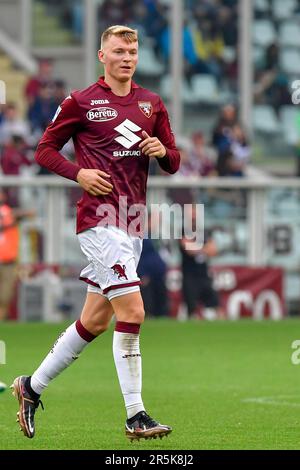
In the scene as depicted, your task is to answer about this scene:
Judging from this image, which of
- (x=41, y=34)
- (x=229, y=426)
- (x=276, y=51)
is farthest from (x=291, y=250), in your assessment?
(x=229, y=426)

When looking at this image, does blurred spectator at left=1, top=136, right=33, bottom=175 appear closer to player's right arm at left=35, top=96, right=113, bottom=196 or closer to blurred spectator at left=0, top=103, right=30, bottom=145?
blurred spectator at left=0, top=103, right=30, bottom=145

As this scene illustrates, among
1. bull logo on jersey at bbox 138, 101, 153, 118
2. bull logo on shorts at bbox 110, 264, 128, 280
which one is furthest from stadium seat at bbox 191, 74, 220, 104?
bull logo on shorts at bbox 110, 264, 128, 280

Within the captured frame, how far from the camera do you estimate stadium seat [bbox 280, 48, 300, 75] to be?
96.0ft

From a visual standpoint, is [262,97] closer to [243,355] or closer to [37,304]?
[37,304]

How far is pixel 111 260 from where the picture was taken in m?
8.77

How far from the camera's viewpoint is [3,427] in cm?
951

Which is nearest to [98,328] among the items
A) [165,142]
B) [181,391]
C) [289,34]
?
[165,142]

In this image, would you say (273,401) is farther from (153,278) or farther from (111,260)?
(153,278)

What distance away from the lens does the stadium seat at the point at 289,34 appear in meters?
29.7

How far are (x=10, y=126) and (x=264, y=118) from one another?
6676mm

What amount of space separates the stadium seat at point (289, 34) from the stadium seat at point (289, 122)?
4.63 ft

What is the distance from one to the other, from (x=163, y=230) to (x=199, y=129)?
7212 millimetres
